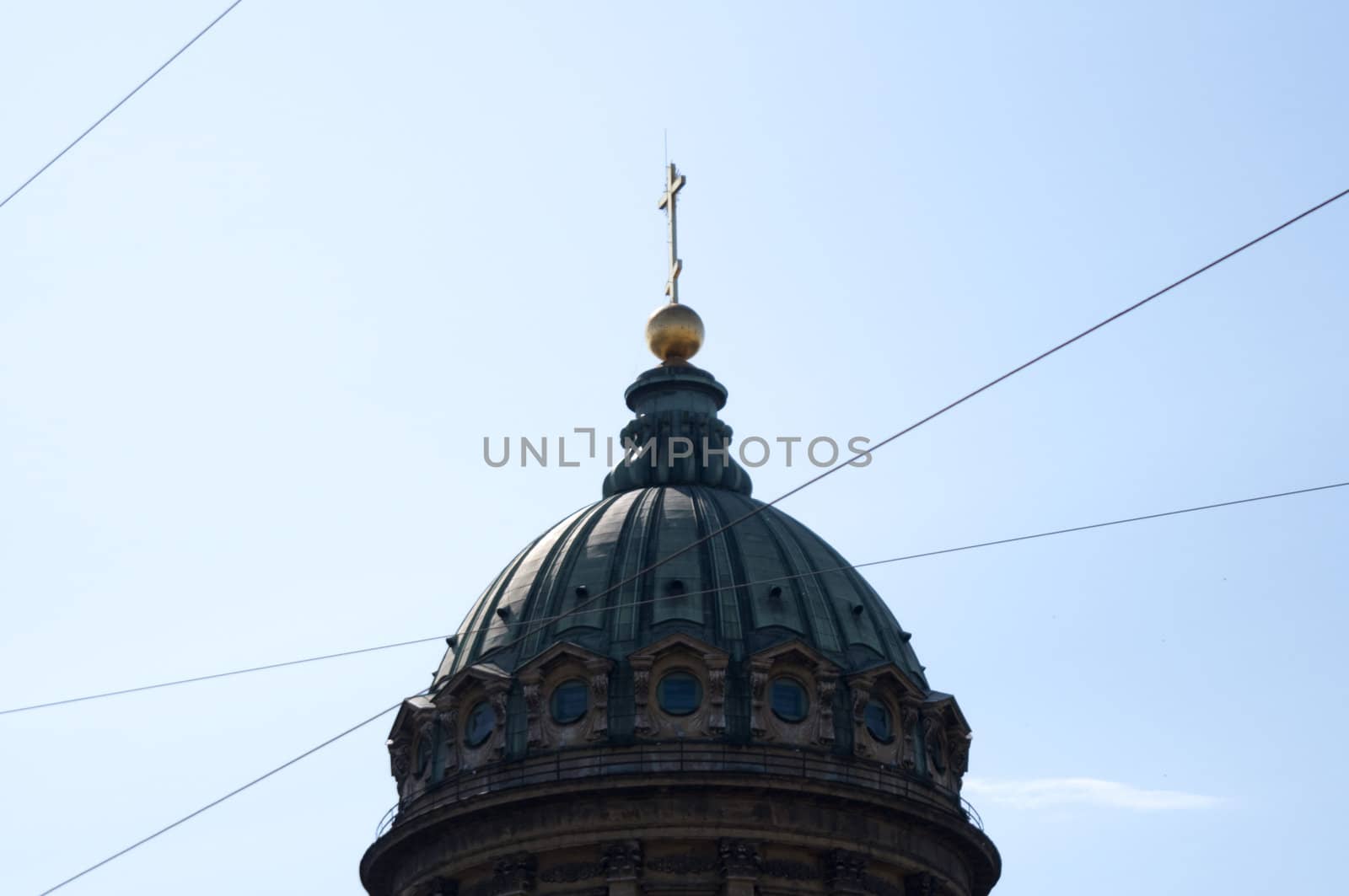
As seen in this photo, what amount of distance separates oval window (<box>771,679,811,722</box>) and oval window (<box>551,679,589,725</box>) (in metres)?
5.27

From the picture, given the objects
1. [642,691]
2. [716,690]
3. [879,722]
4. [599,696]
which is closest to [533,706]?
[599,696]

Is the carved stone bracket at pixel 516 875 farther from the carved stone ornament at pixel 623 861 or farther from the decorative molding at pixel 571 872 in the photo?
the carved stone ornament at pixel 623 861

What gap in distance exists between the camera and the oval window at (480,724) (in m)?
63.9

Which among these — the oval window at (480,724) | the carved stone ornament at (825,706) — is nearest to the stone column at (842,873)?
the carved stone ornament at (825,706)

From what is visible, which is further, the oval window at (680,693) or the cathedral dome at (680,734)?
the oval window at (680,693)

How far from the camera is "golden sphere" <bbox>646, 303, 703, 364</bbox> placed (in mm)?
75062

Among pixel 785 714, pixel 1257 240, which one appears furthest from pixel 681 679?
pixel 1257 240

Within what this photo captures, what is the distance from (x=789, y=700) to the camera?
63.1 m

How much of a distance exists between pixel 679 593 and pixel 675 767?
6025 mm

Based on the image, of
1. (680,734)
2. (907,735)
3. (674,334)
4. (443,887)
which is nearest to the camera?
(680,734)

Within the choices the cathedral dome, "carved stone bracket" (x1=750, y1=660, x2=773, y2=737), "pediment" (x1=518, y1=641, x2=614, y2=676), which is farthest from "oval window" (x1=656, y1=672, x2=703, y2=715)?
"pediment" (x1=518, y1=641, x2=614, y2=676)

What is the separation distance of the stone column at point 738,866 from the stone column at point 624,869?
2.17 meters

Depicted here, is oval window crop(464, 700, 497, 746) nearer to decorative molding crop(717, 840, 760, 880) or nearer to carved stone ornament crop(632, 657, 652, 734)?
carved stone ornament crop(632, 657, 652, 734)

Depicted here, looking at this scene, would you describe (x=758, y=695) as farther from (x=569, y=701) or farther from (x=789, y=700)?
(x=569, y=701)
